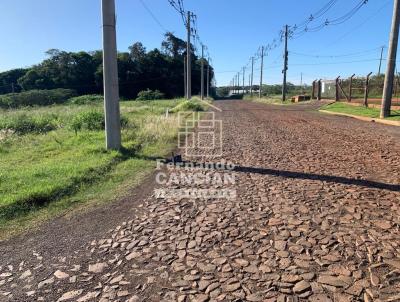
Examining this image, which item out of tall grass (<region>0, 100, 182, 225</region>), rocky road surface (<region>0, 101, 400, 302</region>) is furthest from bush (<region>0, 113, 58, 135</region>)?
rocky road surface (<region>0, 101, 400, 302</region>)

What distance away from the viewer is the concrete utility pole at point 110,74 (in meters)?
7.30

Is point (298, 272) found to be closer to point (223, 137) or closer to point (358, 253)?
point (358, 253)

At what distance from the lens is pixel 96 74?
6775cm

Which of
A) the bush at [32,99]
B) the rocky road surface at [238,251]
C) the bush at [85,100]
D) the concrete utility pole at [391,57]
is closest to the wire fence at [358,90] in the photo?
the concrete utility pole at [391,57]

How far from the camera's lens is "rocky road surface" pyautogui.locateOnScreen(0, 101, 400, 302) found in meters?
2.49

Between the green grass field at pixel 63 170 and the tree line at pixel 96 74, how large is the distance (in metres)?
60.5

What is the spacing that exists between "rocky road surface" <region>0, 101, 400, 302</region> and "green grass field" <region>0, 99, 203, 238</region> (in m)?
0.79

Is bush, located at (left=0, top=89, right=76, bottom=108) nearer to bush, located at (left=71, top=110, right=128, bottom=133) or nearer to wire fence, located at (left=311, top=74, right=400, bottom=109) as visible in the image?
bush, located at (left=71, top=110, right=128, bottom=133)

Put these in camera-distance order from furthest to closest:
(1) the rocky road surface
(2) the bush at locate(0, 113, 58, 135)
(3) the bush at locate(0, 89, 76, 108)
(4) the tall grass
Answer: (3) the bush at locate(0, 89, 76, 108) < (2) the bush at locate(0, 113, 58, 135) < (4) the tall grass < (1) the rocky road surface

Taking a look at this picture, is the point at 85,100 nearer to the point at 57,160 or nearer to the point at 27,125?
the point at 27,125

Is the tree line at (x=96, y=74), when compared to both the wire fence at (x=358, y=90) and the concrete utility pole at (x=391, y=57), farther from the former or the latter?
the concrete utility pole at (x=391, y=57)

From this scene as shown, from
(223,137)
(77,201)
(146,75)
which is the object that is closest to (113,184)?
(77,201)

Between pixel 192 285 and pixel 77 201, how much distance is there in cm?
273

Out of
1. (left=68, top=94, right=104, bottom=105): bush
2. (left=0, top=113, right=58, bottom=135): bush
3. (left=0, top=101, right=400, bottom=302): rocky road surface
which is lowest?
(left=0, top=101, right=400, bottom=302): rocky road surface
